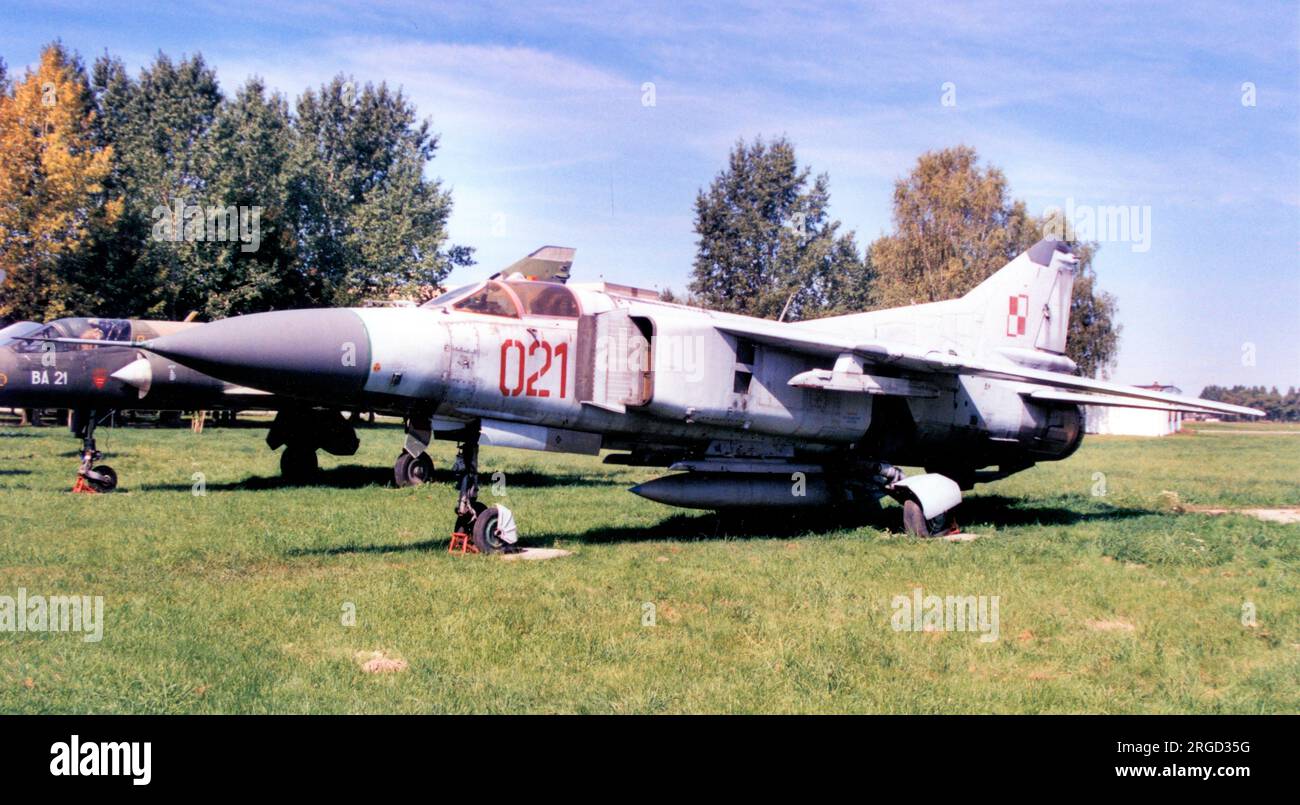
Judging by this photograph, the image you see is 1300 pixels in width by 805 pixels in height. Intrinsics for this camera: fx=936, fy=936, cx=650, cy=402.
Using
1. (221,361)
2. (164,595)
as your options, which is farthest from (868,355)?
(164,595)

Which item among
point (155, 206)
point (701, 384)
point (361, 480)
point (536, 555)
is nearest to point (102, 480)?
point (361, 480)

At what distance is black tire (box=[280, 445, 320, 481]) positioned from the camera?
17.6m

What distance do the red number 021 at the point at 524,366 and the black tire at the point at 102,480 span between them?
888 cm

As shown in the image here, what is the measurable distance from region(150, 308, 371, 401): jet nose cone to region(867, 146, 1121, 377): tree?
39.8m

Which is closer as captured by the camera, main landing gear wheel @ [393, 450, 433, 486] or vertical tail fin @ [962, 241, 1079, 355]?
vertical tail fin @ [962, 241, 1079, 355]

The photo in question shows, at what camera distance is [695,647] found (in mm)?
6875

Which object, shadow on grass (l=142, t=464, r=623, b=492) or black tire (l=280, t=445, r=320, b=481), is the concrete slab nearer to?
shadow on grass (l=142, t=464, r=623, b=492)

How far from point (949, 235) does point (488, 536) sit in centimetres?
4196

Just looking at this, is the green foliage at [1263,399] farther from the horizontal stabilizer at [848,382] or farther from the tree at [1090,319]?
the horizontal stabilizer at [848,382]

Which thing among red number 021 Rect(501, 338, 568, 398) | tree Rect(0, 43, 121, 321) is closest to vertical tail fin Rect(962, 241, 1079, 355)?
red number 021 Rect(501, 338, 568, 398)

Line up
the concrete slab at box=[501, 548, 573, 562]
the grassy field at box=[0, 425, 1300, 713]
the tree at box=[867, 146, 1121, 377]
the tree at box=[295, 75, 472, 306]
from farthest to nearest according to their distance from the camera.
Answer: the tree at box=[867, 146, 1121, 377] < the tree at box=[295, 75, 472, 306] < the concrete slab at box=[501, 548, 573, 562] < the grassy field at box=[0, 425, 1300, 713]

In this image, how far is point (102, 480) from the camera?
15.1 meters

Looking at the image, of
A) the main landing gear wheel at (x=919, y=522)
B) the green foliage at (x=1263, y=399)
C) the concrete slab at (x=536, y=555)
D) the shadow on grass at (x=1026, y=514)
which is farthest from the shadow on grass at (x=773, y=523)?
the green foliage at (x=1263, y=399)

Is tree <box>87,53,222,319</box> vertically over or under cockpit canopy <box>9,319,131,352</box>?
over
